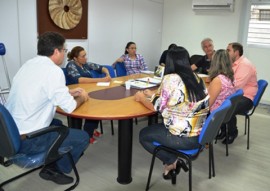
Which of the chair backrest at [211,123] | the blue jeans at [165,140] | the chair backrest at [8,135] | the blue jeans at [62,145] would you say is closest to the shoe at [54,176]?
the blue jeans at [62,145]

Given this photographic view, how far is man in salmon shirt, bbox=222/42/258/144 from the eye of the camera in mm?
3211

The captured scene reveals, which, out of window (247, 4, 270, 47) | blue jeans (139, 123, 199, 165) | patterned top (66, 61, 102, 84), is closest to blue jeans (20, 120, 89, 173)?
blue jeans (139, 123, 199, 165)

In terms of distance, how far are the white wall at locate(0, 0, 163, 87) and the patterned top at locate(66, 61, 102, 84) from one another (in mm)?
1129

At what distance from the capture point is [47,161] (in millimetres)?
1896

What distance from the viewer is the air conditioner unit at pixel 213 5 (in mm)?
5569

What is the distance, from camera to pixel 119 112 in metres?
2.06

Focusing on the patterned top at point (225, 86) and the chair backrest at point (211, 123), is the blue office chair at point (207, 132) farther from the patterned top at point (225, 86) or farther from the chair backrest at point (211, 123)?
the patterned top at point (225, 86)

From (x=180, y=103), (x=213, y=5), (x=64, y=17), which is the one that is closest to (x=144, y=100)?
(x=180, y=103)

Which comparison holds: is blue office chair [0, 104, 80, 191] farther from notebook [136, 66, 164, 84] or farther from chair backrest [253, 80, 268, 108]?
chair backrest [253, 80, 268, 108]

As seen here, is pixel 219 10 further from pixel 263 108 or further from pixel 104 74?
pixel 104 74

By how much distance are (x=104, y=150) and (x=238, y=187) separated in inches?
56.8

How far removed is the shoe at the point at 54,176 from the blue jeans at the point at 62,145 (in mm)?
47

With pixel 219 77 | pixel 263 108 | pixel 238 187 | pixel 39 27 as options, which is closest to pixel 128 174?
pixel 238 187

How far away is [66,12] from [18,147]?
3098 mm
